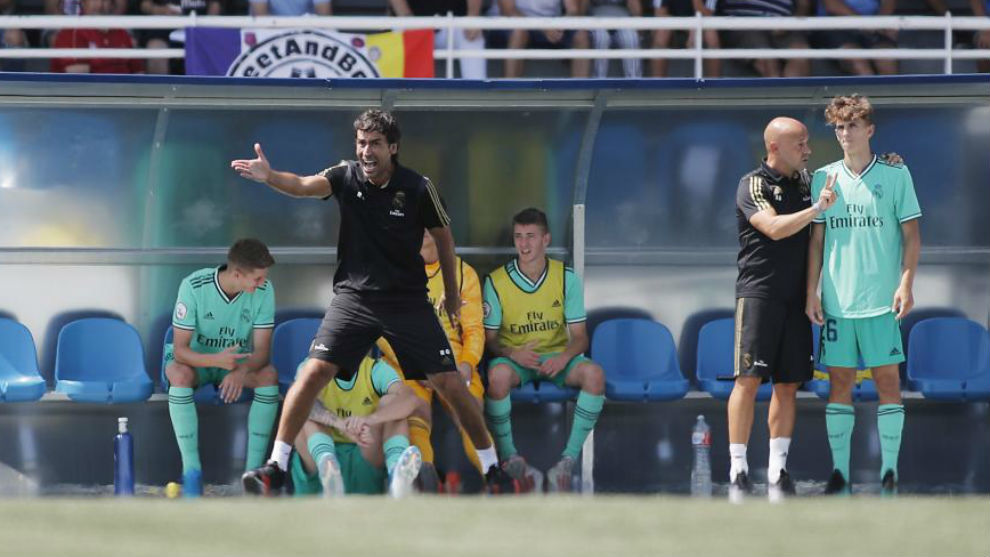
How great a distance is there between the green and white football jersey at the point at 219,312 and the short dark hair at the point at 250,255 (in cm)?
19

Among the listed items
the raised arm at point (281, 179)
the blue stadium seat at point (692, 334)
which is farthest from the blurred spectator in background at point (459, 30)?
the raised arm at point (281, 179)

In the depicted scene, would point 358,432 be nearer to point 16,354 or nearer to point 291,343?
point 291,343

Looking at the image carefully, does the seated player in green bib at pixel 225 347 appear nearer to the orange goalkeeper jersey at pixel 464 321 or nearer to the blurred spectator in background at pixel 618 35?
the orange goalkeeper jersey at pixel 464 321

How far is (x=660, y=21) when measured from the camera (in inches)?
386

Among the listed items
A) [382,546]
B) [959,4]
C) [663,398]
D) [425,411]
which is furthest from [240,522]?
[959,4]

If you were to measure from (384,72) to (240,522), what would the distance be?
6.22 meters

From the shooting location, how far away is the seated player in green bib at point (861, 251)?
7.91m

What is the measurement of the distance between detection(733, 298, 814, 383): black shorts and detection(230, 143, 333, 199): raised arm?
1997mm

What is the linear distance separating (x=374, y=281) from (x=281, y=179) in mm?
700

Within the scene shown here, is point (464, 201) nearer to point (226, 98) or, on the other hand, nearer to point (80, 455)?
point (226, 98)

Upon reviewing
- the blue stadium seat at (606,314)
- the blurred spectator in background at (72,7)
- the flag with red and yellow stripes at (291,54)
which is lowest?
the blue stadium seat at (606,314)

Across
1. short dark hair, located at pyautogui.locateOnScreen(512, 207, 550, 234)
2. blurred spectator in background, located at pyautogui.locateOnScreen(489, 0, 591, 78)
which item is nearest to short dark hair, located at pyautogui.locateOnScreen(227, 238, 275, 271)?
short dark hair, located at pyautogui.locateOnScreen(512, 207, 550, 234)

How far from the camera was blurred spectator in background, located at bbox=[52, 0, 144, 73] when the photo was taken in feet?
39.0

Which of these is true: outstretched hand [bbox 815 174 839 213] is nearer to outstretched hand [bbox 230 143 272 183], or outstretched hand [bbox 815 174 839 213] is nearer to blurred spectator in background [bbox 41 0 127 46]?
outstretched hand [bbox 230 143 272 183]
